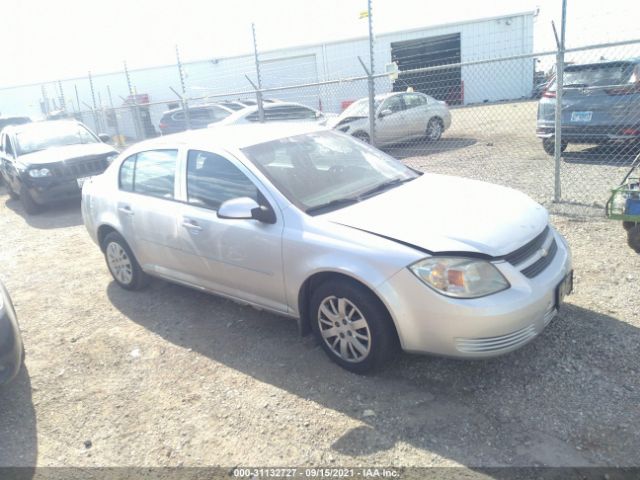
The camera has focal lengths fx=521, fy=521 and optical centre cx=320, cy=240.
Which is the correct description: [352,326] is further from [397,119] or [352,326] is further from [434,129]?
[434,129]

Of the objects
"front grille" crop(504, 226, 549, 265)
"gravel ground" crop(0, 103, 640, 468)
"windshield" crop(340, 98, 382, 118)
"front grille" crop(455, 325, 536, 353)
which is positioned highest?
"windshield" crop(340, 98, 382, 118)

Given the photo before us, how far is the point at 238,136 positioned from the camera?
4.18 m

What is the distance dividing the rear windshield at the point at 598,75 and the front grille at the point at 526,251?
610 cm

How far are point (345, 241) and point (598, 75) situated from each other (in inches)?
288

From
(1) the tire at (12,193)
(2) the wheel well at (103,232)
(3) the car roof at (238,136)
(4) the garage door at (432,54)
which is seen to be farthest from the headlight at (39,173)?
(4) the garage door at (432,54)

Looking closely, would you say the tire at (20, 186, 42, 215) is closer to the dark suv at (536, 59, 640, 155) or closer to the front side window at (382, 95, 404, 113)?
the front side window at (382, 95, 404, 113)

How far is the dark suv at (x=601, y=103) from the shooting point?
304 inches

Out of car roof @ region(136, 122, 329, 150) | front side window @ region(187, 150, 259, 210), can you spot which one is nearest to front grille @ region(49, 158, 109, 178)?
car roof @ region(136, 122, 329, 150)

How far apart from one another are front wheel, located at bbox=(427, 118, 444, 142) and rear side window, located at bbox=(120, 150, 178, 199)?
29.6ft

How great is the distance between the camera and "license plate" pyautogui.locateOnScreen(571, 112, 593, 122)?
8.19 metres

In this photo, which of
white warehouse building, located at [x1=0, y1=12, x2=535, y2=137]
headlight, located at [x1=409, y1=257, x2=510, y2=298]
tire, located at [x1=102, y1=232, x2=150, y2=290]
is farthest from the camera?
white warehouse building, located at [x1=0, y1=12, x2=535, y2=137]

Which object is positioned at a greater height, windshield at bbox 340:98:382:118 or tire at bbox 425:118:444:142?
windshield at bbox 340:98:382:118

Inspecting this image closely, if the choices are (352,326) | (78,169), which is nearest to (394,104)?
(78,169)

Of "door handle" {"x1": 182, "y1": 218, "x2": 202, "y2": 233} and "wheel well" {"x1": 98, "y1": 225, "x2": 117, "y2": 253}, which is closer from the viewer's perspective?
"door handle" {"x1": 182, "y1": 218, "x2": 202, "y2": 233}
